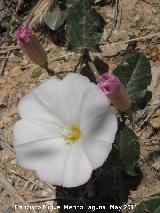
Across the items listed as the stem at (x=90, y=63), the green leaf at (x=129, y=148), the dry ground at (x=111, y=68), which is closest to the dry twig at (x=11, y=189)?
the dry ground at (x=111, y=68)

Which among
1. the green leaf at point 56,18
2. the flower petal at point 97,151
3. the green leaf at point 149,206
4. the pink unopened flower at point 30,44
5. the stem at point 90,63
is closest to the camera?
the flower petal at point 97,151

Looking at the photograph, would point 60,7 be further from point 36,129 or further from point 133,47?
point 36,129

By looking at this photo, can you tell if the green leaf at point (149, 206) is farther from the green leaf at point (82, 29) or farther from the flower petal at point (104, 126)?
the green leaf at point (82, 29)

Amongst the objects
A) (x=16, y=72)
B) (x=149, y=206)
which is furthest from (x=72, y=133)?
(x=16, y=72)

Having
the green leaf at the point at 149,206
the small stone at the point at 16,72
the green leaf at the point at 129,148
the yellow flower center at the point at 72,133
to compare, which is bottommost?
the green leaf at the point at 149,206

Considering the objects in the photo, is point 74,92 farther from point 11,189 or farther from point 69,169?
point 11,189

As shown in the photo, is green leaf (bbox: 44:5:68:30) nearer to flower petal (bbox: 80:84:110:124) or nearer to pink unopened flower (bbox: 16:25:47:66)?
pink unopened flower (bbox: 16:25:47:66)

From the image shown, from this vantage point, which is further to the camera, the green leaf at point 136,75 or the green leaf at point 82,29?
the green leaf at point 82,29
